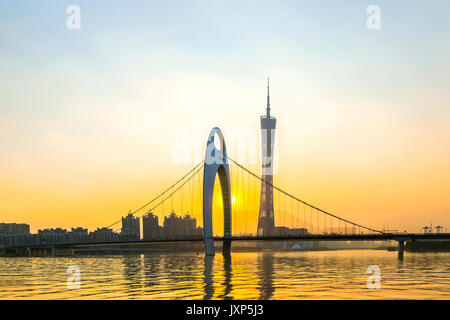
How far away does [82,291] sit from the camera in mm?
35656

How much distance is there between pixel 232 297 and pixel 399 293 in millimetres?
10992

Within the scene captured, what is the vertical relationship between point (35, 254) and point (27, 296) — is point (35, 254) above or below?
below

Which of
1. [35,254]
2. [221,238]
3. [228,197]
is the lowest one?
[35,254]

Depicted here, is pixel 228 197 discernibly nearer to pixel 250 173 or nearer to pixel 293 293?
pixel 250 173

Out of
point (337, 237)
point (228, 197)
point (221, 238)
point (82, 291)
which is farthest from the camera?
point (228, 197)

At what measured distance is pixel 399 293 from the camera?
107 feet

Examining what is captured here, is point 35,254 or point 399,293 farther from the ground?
point 399,293
